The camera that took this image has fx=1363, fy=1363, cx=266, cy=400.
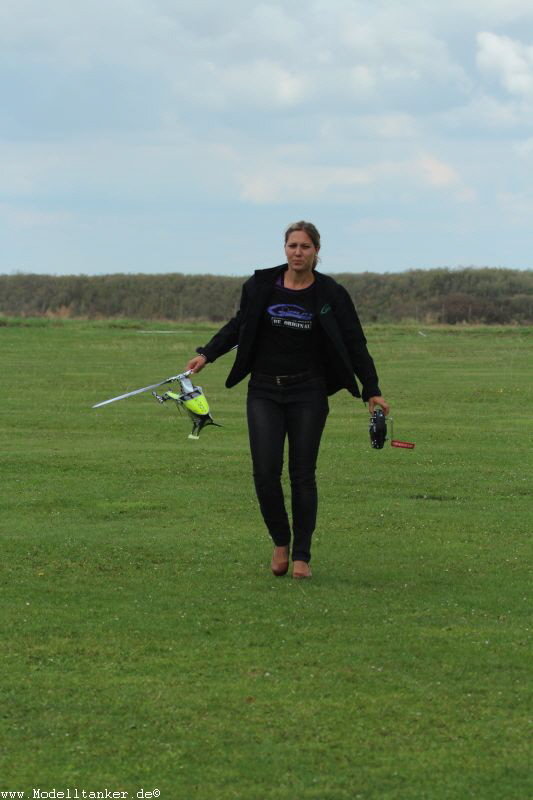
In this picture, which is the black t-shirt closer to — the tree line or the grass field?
the grass field

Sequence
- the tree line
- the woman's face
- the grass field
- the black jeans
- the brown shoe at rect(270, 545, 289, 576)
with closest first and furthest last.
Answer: the grass field < the woman's face < the black jeans < the brown shoe at rect(270, 545, 289, 576) < the tree line

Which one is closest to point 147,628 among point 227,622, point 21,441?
point 227,622

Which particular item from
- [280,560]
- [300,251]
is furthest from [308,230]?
[280,560]

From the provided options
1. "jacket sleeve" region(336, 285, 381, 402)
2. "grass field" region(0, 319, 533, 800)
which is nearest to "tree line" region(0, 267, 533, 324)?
"grass field" region(0, 319, 533, 800)

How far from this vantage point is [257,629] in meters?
7.64

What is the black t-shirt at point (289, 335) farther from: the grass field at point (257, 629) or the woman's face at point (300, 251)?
the grass field at point (257, 629)

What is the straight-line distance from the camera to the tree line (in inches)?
3583

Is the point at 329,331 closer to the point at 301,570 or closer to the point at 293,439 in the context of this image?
the point at 293,439

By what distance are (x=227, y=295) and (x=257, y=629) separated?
10054 cm

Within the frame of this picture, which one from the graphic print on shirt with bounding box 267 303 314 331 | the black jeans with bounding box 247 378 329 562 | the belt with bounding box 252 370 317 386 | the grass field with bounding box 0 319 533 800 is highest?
the graphic print on shirt with bounding box 267 303 314 331

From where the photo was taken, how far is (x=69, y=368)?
109 feet

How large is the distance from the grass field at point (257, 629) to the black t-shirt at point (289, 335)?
4.68 ft

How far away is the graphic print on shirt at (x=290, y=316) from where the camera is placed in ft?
29.1

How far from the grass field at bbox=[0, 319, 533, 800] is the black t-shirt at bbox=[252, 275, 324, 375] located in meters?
1.43
